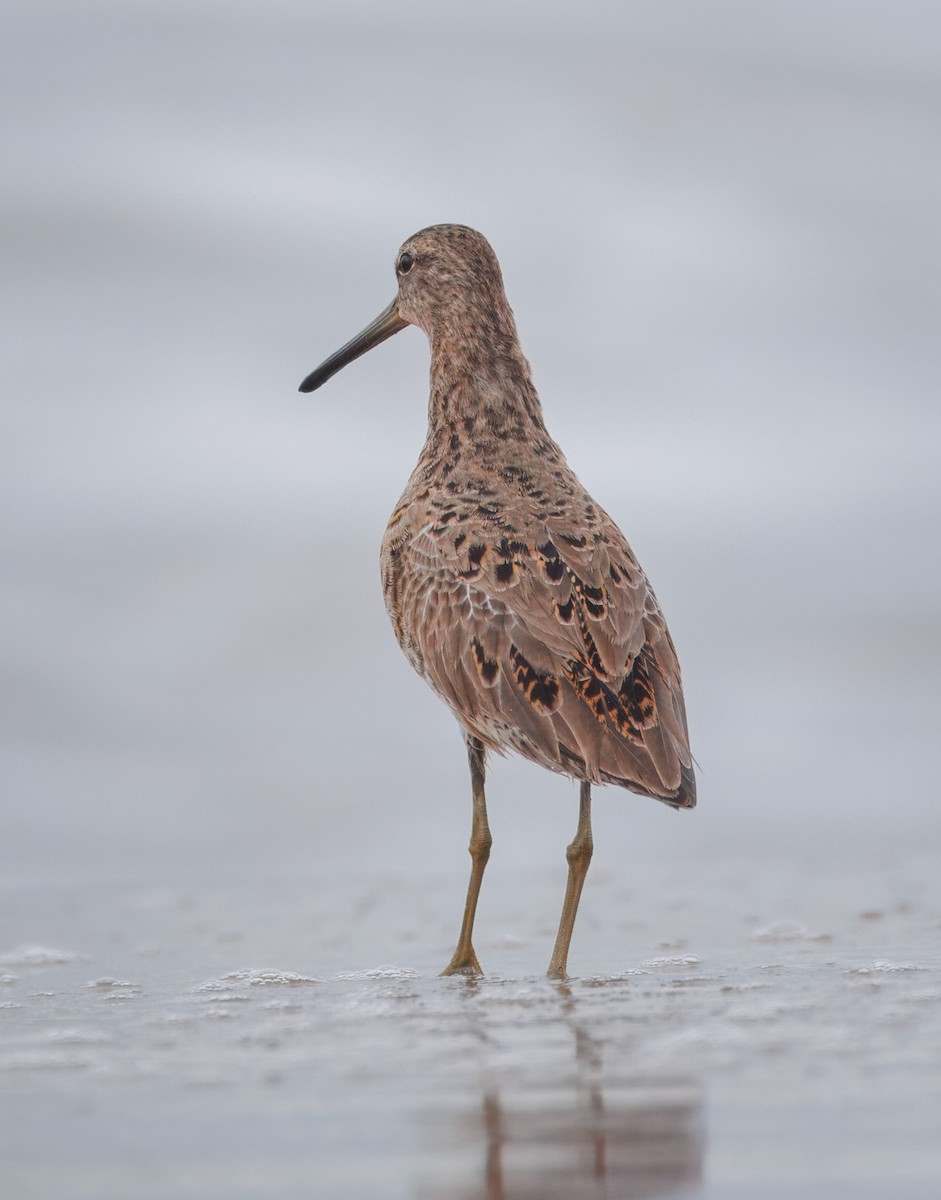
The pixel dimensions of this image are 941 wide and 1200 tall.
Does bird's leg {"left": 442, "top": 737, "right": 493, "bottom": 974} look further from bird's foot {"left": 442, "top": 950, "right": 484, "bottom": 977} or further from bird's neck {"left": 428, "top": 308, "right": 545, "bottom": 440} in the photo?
bird's neck {"left": 428, "top": 308, "right": 545, "bottom": 440}

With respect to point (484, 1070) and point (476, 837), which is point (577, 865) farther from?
point (484, 1070)

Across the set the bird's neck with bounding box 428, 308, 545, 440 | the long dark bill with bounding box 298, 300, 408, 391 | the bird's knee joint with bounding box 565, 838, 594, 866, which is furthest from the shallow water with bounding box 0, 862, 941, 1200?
the long dark bill with bounding box 298, 300, 408, 391

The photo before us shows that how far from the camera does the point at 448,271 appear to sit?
8930 millimetres

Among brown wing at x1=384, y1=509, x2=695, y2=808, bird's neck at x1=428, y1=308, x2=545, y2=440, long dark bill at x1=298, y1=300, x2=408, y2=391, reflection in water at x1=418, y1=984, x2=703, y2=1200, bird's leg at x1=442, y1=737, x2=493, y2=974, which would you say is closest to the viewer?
reflection in water at x1=418, y1=984, x2=703, y2=1200

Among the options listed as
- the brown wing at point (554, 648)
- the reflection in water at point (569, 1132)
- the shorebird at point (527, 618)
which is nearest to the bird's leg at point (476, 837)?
the shorebird at point (527, 618)

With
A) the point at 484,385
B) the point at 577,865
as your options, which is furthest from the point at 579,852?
the point at 484,385

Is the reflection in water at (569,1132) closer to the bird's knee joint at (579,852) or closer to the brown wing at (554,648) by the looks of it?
the brown wing at (554,648)

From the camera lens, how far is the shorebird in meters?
6.93

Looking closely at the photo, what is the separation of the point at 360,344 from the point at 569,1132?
6.61m

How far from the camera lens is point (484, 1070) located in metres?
4.59

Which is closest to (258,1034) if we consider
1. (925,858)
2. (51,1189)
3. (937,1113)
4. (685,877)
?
(51,1189)

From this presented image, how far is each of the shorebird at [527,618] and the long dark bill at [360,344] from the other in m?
1.30

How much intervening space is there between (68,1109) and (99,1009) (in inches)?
73.5

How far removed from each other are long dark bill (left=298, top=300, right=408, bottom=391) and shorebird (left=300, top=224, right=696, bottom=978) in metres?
Result: 1.30
